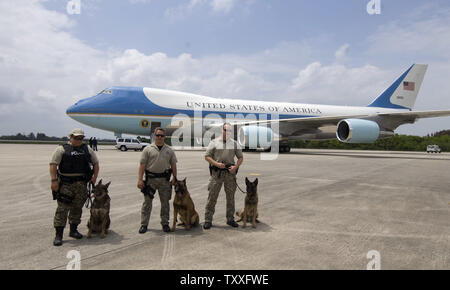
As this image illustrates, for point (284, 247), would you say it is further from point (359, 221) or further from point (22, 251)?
point (22, 251)

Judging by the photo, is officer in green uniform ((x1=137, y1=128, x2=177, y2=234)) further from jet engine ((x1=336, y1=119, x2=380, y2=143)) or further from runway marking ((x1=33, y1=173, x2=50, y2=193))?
jet engine ((x1=336, y1=119, x2=380, y2=143))

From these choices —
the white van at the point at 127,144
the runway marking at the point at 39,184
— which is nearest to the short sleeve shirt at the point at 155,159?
the runway marking at the point at 39,184

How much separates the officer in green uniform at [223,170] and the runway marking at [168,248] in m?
0.74

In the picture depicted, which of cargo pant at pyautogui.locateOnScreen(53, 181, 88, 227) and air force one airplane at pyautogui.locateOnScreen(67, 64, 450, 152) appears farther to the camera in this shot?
air force one airplane at pyautogui.locateOnScreen(67, 64, 450, 152)

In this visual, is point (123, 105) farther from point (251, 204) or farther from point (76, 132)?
point (251, 204)

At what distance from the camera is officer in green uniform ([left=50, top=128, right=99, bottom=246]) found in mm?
3526

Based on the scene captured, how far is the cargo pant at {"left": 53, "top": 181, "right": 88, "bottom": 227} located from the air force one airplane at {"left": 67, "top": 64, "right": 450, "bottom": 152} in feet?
48.8

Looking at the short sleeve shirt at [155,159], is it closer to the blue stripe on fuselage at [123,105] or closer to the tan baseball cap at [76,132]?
the tan baseball cap at [76,132]

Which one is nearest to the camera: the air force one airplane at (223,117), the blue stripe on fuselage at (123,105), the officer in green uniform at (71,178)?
the officer in green uniform at (71,178)

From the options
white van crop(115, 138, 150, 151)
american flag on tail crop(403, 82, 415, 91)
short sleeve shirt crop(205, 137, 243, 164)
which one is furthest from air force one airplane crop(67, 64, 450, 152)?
short sleeve shirt crop(205, 137, 243, 164)

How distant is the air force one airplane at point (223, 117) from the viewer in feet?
61.1

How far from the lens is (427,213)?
5.03 m

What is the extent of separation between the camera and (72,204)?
3689 millimetres
